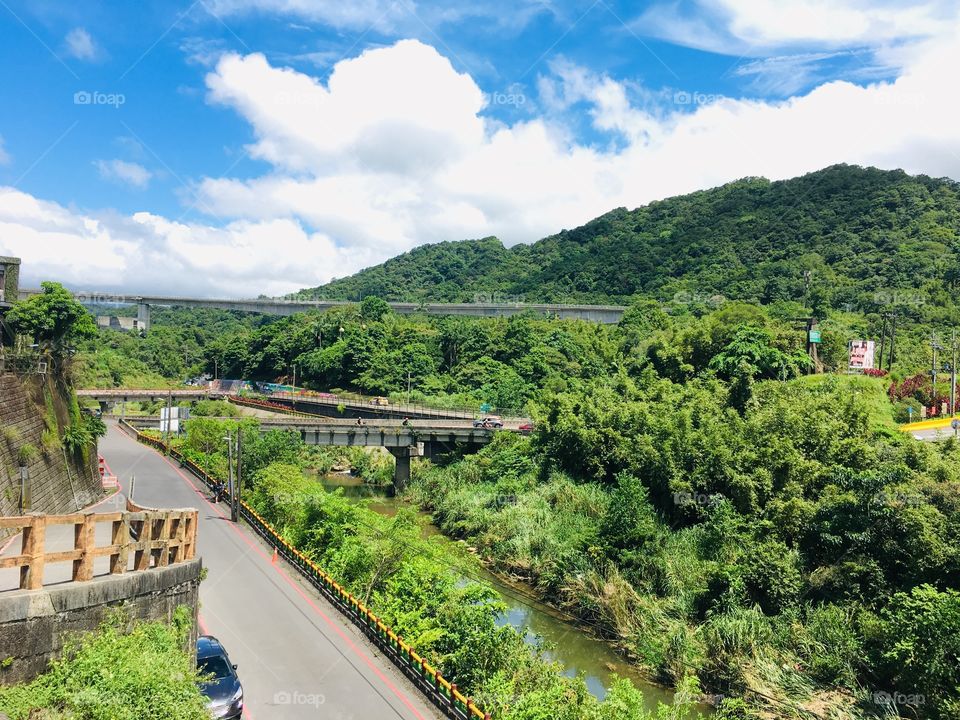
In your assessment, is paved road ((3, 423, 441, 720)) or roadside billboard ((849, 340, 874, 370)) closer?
paved road ((3, 423, 441, 720))

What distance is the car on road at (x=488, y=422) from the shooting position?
194ft

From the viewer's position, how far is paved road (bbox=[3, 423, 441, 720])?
16.7 m

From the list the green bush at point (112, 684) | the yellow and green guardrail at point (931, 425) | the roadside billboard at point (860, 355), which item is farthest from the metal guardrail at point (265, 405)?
the green bush at point (112, 684)

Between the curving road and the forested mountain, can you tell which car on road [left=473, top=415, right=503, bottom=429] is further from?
the forested mountain

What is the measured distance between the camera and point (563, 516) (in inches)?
1548

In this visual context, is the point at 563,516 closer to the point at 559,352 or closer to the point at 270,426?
the point at 270,426

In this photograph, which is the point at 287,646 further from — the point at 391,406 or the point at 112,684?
the point at 391,406

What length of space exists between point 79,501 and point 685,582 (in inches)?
1135

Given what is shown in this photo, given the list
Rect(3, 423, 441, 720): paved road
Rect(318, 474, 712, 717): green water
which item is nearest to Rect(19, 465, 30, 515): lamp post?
Rect(3, 423, 441, 720): paved road

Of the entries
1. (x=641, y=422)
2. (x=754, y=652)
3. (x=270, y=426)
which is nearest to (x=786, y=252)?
(x=641, y=422)

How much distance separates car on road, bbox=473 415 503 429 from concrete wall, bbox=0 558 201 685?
47466 millimetres

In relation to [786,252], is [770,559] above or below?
below
